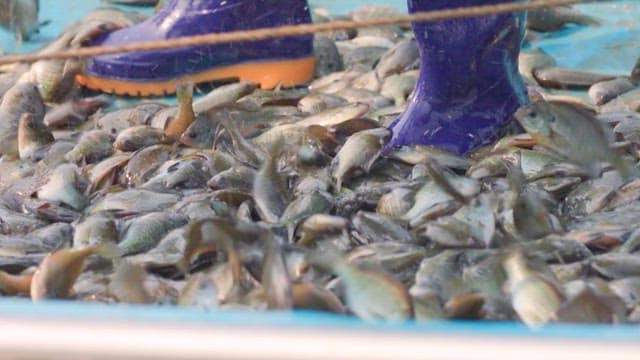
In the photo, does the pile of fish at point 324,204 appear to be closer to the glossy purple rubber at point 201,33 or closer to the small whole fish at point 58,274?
the small whole fish at point 58,274

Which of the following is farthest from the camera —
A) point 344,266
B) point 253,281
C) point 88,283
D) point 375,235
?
point 375,235

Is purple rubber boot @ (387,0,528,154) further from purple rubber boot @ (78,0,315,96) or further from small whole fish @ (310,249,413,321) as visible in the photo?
small whole fish @ (310,249,413,321)

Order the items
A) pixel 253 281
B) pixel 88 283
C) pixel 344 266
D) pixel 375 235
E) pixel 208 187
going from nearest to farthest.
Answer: pixel 344 266
pixel 253 281
pixel 88 283
pixel 375 235
pixel 208 187

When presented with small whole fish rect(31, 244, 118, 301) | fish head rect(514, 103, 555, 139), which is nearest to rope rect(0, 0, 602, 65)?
small whole fish rect(31, 244, 118, 301)

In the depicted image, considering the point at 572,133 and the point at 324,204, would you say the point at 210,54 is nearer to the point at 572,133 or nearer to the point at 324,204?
the point at 324,204

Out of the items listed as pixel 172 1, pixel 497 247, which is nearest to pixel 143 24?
pixel 172 1

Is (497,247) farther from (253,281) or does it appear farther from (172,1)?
(172,1)
